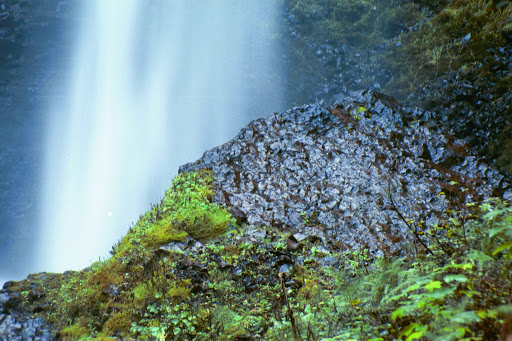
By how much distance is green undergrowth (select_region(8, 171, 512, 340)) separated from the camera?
2098mm

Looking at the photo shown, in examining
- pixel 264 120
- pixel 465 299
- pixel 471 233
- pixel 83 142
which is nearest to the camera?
pixel 465 299

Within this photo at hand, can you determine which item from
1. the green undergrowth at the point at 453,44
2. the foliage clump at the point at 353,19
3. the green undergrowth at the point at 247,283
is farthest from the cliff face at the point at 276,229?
the foliage clump at the point at 353,19

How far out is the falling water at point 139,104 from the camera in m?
15.2

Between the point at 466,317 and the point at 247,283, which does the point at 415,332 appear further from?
the point at 247,283

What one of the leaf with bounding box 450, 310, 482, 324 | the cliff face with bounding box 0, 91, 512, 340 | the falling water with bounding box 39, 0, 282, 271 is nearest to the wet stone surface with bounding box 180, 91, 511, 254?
the cliff face with bounding box 0, 91, 512, 340

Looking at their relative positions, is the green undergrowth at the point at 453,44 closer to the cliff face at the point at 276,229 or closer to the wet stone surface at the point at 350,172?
the wet stone surface at the point at 350,172

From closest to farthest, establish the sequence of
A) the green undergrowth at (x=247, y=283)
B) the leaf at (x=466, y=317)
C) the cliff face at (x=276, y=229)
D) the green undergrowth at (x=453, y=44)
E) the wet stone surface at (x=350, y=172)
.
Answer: the leaf at (x=466, y=317) → the green undergrowth at (x=247, y=283) → the cliff face at (x=276, y=229) → the wet stone surface at (x=350, y=172) → the green undergrowth at (x=453, y=44)

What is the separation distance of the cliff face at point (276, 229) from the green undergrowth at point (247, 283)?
0.9 inches

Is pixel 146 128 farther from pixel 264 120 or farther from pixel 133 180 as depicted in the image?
pixel 264 120

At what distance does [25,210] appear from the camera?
18156 mm

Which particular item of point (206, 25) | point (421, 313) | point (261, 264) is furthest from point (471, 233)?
point (206, 25)

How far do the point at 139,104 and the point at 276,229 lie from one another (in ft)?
47.2

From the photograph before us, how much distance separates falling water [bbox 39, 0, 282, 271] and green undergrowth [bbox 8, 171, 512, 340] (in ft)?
32.0

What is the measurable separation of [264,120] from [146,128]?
11061 mm
